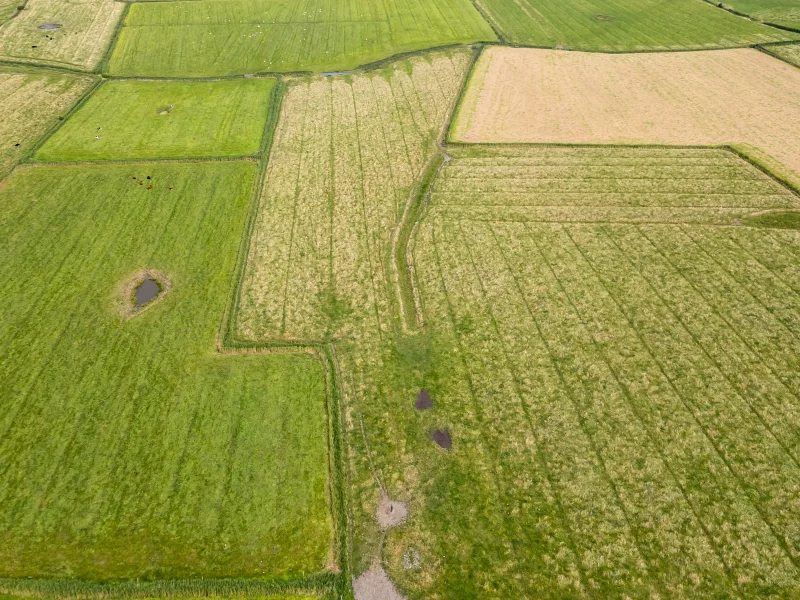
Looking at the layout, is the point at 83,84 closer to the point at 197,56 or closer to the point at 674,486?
the point at 197,56

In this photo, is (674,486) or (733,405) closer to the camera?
(674,486)

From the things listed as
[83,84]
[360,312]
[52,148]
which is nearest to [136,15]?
[83,84]

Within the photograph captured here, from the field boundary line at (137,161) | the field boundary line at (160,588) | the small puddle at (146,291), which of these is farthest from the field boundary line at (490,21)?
the field boundary line at (160,588)

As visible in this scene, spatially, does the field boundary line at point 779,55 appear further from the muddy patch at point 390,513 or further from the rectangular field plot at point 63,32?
the rectangular field plot at point 63,32

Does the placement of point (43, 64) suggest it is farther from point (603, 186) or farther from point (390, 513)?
point (390, 513)

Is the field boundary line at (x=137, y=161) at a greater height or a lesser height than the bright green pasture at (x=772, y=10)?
lesser

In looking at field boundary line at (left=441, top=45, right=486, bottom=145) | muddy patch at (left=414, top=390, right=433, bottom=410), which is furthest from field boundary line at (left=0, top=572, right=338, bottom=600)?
field boundary line at (left=441, top=45, right=486, bottom=145)

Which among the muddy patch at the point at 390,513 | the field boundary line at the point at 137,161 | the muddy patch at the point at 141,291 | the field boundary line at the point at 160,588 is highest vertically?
the field boundary line at the point at 137,161

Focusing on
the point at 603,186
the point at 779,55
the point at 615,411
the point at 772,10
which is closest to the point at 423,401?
the point at 615,411
